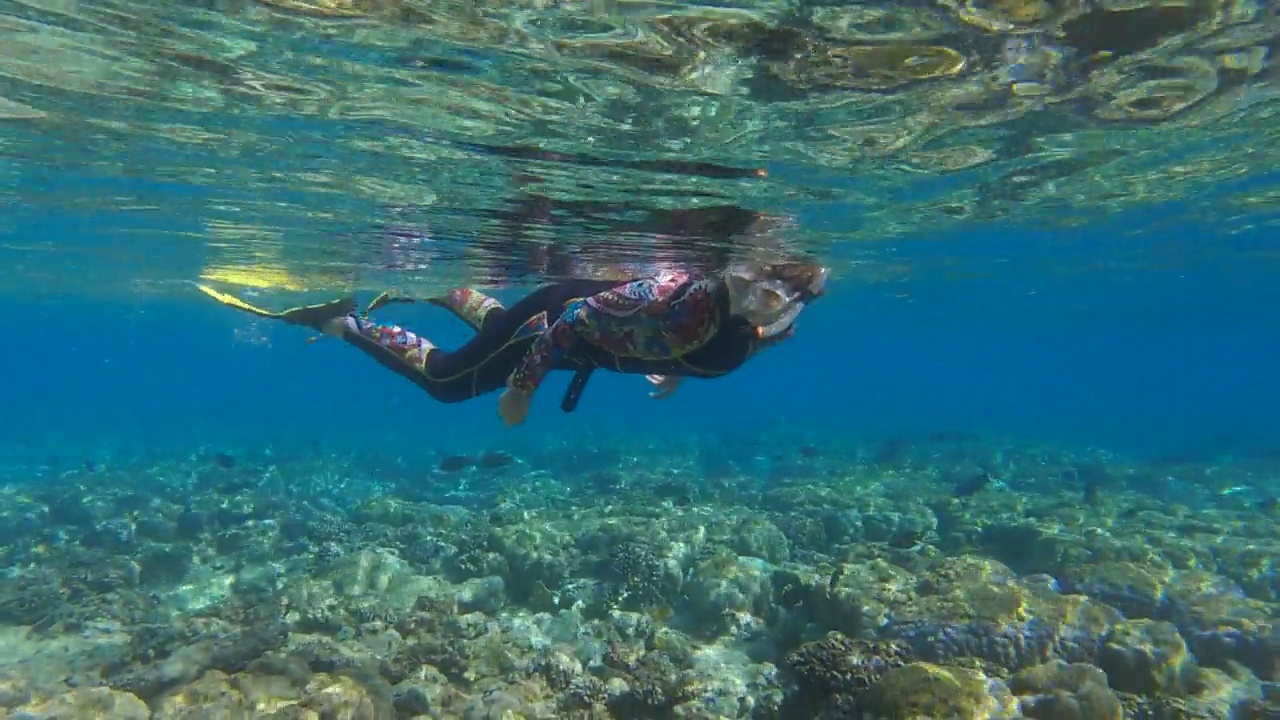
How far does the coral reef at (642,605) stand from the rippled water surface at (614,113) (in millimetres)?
6266

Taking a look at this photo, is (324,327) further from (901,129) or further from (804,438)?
(804,438)

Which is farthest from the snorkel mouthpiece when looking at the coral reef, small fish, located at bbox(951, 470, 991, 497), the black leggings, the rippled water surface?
small fish, located at bbox(951, 470, 991, 497)

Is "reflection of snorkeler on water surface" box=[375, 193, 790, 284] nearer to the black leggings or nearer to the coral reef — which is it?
the black leggings

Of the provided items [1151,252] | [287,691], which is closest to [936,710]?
[287,691]

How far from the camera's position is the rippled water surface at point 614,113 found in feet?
24.1

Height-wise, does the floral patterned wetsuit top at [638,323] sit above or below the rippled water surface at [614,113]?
below

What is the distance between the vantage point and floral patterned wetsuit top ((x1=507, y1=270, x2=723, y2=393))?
6.93m

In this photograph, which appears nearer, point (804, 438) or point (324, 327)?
point (324, 327)

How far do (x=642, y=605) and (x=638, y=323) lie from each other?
624 cm

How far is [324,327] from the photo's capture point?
10.7 meters

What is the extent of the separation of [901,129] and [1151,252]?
893 inches

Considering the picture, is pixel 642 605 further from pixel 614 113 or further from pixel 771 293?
pixel 614 113

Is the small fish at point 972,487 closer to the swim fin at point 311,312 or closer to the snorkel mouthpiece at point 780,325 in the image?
the snorkel mouthpiece at point 780,325

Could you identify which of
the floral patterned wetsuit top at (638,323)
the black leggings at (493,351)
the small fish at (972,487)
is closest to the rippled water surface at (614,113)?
the black leggings at (493,351)
